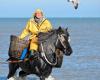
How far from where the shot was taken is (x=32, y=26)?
1399 centimetres

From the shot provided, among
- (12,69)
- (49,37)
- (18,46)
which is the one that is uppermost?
(49,37)

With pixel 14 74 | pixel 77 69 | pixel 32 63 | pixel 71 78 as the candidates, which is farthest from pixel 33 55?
pixel 77 69

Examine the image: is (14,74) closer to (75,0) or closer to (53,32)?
(53,32)

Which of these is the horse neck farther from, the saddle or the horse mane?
the saddle

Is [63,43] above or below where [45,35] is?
below

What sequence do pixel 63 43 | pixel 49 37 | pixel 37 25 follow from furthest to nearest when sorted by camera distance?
pixel 37 25 → pixel 49 37 → pixel 63 43

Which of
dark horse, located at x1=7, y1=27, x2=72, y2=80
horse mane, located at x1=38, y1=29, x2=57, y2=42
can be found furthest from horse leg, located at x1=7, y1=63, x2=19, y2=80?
horse mane, located at x1=38, y1=29, x2=57, y2=42

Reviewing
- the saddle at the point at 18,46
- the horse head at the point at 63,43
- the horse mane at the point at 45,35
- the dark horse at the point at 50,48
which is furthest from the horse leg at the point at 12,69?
the horse head at the point at 63,43

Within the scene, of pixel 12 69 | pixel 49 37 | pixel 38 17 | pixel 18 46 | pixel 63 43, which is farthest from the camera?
pixel 12 69

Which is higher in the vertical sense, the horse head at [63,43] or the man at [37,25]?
the man at [37,25]

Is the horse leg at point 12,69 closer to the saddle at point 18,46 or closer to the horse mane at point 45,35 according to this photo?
the saddle at point 18,46

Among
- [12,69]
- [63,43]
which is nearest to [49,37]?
[63,43]

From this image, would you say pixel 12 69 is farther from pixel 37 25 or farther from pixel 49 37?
pixel 49 37

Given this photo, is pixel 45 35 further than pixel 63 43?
Yes
